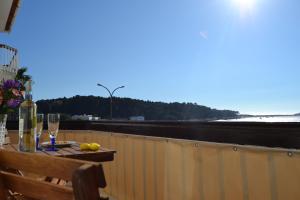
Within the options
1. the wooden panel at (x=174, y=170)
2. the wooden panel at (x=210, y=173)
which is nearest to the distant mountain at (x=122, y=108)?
the wooden panel at (x=174, y=170)

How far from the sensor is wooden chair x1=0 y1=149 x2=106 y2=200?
2.90ft

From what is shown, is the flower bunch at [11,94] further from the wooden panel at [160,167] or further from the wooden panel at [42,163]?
the wooden panel at [160,167]

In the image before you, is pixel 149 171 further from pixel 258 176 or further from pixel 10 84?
pixel 10 84

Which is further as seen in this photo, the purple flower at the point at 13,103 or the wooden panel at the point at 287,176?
the purple flower at the point at 13,103

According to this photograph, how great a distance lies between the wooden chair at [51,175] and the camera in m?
0.89

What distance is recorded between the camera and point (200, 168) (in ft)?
8.61

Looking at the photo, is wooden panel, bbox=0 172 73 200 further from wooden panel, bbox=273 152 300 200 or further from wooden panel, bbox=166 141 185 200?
wooden panel, bbox=166 141 185 200

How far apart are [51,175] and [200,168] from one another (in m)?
1.79

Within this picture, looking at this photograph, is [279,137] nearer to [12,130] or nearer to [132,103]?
[12,130]

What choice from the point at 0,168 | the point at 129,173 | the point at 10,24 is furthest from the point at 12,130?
the point at 10,24

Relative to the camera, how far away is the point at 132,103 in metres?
34.1

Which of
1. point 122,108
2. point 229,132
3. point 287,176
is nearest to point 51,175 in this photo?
point 287,176

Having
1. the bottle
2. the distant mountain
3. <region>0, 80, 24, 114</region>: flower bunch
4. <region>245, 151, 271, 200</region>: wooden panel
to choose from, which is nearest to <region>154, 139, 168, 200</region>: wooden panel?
<region>245, 151, 271, 200</region>: wooden panel

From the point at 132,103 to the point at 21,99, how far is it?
31.6 meters
